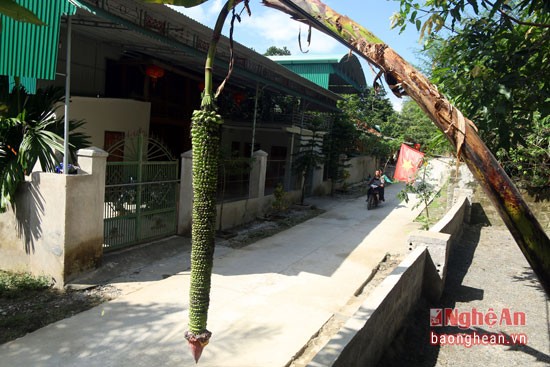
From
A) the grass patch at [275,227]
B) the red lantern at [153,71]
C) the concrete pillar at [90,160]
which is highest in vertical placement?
the red lantern at [153,71]

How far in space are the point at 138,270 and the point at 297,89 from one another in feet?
29.1

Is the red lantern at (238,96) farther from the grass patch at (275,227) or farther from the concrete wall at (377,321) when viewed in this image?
the concrete wall at (377,321)

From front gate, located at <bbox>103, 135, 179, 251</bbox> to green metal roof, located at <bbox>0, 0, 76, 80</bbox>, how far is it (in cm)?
164

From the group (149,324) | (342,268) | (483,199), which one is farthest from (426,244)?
(483,199)

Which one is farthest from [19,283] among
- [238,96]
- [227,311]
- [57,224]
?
[238,96]

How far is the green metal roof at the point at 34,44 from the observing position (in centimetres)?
551

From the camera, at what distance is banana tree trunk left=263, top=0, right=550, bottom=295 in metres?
1.94

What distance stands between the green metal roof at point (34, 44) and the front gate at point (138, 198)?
5.39 feet

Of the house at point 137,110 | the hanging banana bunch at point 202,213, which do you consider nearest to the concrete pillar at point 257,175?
the house at point 137,110

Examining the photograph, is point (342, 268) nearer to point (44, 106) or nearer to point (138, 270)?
point (138, 270)

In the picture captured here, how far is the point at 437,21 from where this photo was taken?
4.20 meters

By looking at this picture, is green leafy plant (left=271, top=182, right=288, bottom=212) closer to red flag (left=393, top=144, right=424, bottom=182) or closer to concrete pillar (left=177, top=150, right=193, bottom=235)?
red flag (left=393, top=144, right=424, bottom=182)
